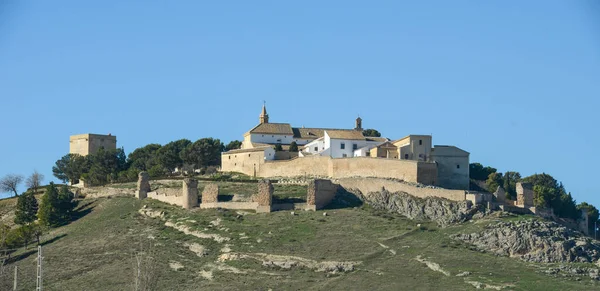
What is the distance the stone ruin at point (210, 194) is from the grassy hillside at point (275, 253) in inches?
54.6

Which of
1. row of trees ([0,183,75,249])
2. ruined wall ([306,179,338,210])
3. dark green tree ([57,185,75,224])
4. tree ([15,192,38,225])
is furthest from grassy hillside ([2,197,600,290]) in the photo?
tree ([15,192,38,225])

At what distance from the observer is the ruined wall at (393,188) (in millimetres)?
82125

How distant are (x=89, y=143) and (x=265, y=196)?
1403 inches

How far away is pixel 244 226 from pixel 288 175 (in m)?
13.6

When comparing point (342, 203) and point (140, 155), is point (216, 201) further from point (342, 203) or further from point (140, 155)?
point (140, 155)

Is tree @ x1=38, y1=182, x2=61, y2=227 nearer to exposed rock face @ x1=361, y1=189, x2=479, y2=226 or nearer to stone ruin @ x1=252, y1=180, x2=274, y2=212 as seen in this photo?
stone ruin @ x1=252, y1=180, x2=274, y2=212

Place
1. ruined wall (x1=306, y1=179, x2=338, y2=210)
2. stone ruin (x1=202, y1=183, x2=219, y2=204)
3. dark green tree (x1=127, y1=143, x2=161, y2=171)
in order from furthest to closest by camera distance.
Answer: dark green tree (x1=127, y1=143, x2=161, y2=171) < stone ruin (x1=202, y1=183, x2=219, y2=204) < ruined wall (x1=306, y1=179, x2=338, y2=210)

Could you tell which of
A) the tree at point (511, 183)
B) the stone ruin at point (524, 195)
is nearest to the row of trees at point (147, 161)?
the tree at point (511, 183)

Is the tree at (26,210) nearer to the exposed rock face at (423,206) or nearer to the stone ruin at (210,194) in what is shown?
the stone ruin at (210,194)

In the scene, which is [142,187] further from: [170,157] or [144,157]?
[144,157]

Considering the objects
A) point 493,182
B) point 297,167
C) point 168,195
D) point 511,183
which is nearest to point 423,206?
point 493,182

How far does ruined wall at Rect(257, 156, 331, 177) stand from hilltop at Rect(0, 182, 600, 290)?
8.27m

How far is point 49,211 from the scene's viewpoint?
9456 centimetres

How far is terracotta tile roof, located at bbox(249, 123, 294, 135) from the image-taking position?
106375mm
